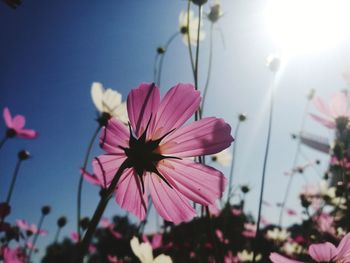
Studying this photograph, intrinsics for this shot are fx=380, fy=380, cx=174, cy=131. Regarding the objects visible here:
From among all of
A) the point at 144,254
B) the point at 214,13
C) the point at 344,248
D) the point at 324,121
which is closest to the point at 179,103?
the point at 344,248

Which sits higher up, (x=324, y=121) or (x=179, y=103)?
(x=324, y=121)

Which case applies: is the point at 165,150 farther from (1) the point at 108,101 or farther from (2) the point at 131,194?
(1) the point at 108,101

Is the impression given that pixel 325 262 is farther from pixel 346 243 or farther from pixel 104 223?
pixel 104 223

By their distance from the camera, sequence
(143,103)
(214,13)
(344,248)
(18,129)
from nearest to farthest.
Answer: (143,103) < (344,248) < (214,13) < (18,129)

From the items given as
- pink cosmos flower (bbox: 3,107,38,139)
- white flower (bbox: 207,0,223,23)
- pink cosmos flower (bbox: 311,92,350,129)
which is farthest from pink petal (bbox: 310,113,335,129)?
pink cosmos flower (bbox: 3,107,38,139)

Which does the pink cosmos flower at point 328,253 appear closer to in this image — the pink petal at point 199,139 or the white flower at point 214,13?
the pink petal at point 199,139

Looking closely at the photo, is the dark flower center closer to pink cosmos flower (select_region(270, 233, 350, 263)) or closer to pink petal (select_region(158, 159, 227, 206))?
pink petal (select_region(158, 159, 227, 206))

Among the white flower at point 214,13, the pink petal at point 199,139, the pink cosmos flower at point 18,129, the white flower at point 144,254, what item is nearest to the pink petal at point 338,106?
the white flower at point 214,13
